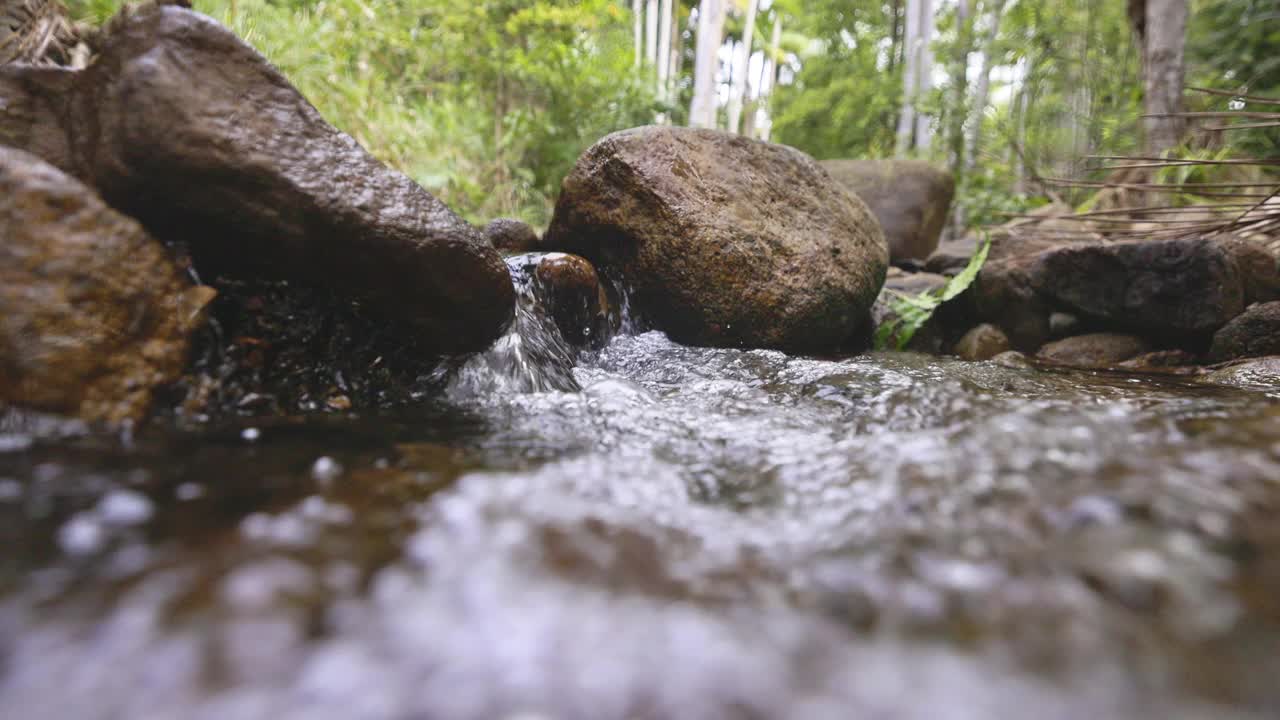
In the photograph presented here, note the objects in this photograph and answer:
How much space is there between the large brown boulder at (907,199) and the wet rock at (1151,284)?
3336mm

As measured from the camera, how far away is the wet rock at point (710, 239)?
148 inches

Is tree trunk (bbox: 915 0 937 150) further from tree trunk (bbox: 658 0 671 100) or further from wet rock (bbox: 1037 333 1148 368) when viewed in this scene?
wet rock (bbox: 1037 333 1148 368)

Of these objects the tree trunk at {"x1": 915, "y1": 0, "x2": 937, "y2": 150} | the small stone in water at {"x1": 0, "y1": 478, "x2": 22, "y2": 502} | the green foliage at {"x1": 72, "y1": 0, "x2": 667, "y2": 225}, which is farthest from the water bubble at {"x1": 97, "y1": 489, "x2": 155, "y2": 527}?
the tree trunk at {"x1": 915, "y1": 0, "x2": 937, "y2": 150}

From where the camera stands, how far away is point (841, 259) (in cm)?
422

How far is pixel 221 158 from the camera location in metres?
1.88

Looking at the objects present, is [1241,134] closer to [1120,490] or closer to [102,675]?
[1120,490]

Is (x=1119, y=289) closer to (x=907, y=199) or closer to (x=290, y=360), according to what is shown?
(x=907, y=199)

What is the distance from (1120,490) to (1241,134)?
25.9 feet

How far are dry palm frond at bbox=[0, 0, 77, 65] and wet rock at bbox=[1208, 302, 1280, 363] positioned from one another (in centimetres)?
629

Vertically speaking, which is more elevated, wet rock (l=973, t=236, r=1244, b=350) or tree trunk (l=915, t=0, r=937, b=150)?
tree trunk (l=915, t=0, r=937, b=150)

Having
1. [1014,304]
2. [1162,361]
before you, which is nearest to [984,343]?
[1014,304]

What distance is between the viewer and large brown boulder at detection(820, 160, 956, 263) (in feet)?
25.1

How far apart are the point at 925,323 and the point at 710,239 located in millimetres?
2492

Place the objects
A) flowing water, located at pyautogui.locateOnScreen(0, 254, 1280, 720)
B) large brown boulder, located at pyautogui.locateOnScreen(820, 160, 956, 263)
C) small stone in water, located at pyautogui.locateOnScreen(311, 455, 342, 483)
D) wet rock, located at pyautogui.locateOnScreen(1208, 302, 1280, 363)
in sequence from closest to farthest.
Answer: flowing water, located at pyautogui.locateOnScreen(0, 254, 1280, 720) < small stone in water, located at pyautogui.locateOnScreen(311, 455, 342, 483) < wet rock, located at pyautogui.locateOnScreen(1208, 302, 1280, 363) < large brown boulder, located at pyautogui.locateOnScreen(820, 160, 956, 263)
